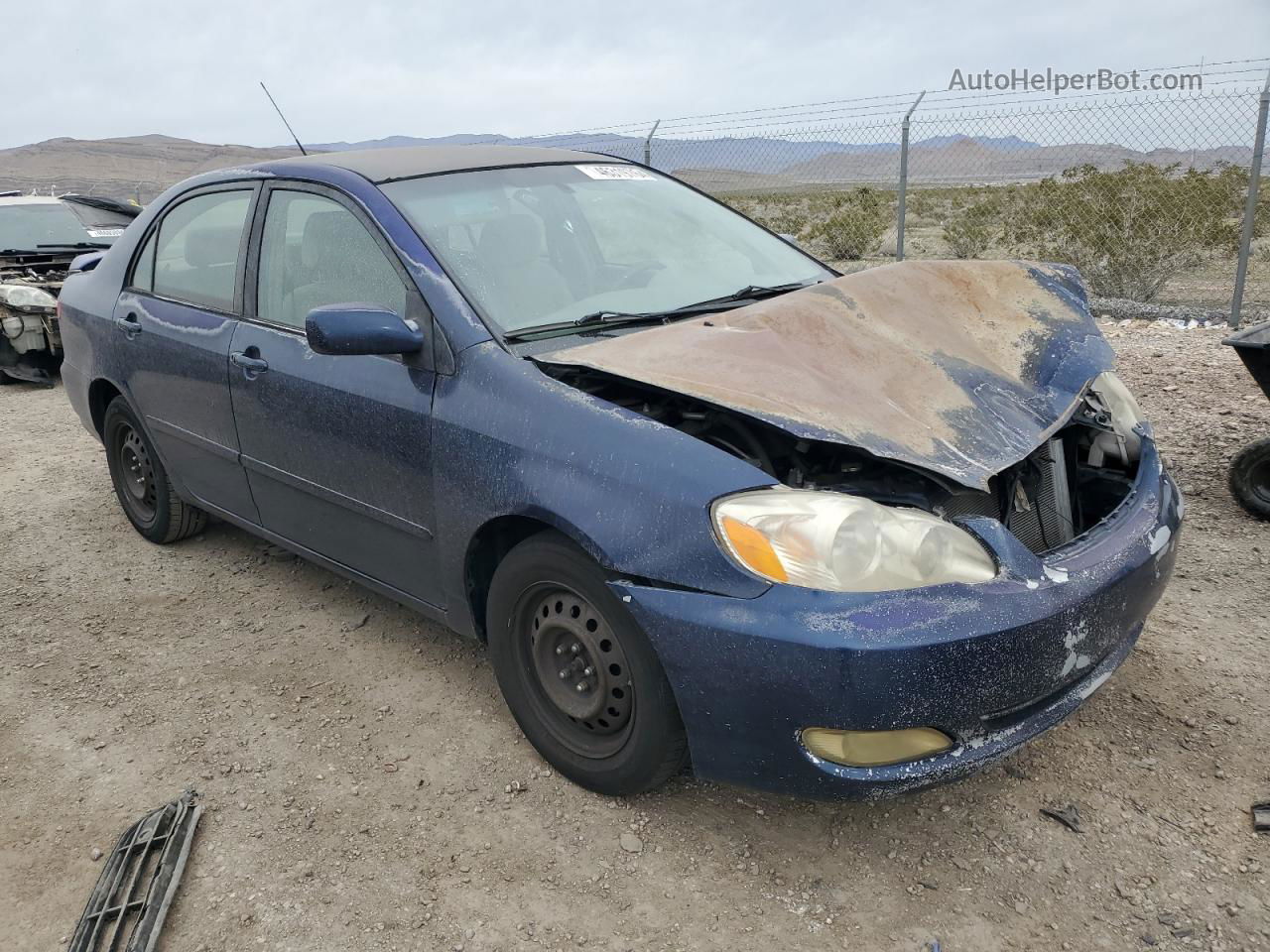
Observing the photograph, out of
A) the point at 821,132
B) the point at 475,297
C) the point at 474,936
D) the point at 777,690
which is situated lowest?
the point at 474,936

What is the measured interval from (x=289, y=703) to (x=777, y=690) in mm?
1878

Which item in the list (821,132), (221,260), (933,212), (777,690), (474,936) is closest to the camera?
(777,690)

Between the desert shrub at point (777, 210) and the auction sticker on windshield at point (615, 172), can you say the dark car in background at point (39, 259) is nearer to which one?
the auction sticker on windshield at point (615, 172)

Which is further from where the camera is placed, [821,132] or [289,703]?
[821,132]

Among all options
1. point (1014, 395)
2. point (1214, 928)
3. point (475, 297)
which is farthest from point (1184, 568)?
point (475, 297)

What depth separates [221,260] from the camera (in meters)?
3.71

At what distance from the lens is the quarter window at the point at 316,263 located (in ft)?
9.93

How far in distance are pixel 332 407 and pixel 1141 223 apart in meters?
10.6

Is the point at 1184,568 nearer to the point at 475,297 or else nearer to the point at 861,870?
the point at 861,870

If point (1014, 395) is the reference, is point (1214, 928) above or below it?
below

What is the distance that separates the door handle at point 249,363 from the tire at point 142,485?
1.09 metres

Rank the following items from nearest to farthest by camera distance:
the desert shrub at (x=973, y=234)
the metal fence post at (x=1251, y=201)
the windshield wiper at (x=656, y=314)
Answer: the windshield wiper at (x=656, y=314) < the metal fence post at (x=1251, y=201) < the desert shrub at (x=973, y=234)

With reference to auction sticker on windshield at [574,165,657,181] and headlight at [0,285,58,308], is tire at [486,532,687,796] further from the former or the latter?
headlight at [0,285,58,308]

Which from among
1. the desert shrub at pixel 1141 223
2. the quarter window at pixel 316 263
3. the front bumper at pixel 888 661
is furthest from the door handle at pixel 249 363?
the desert shrub at pixel 1141 223
